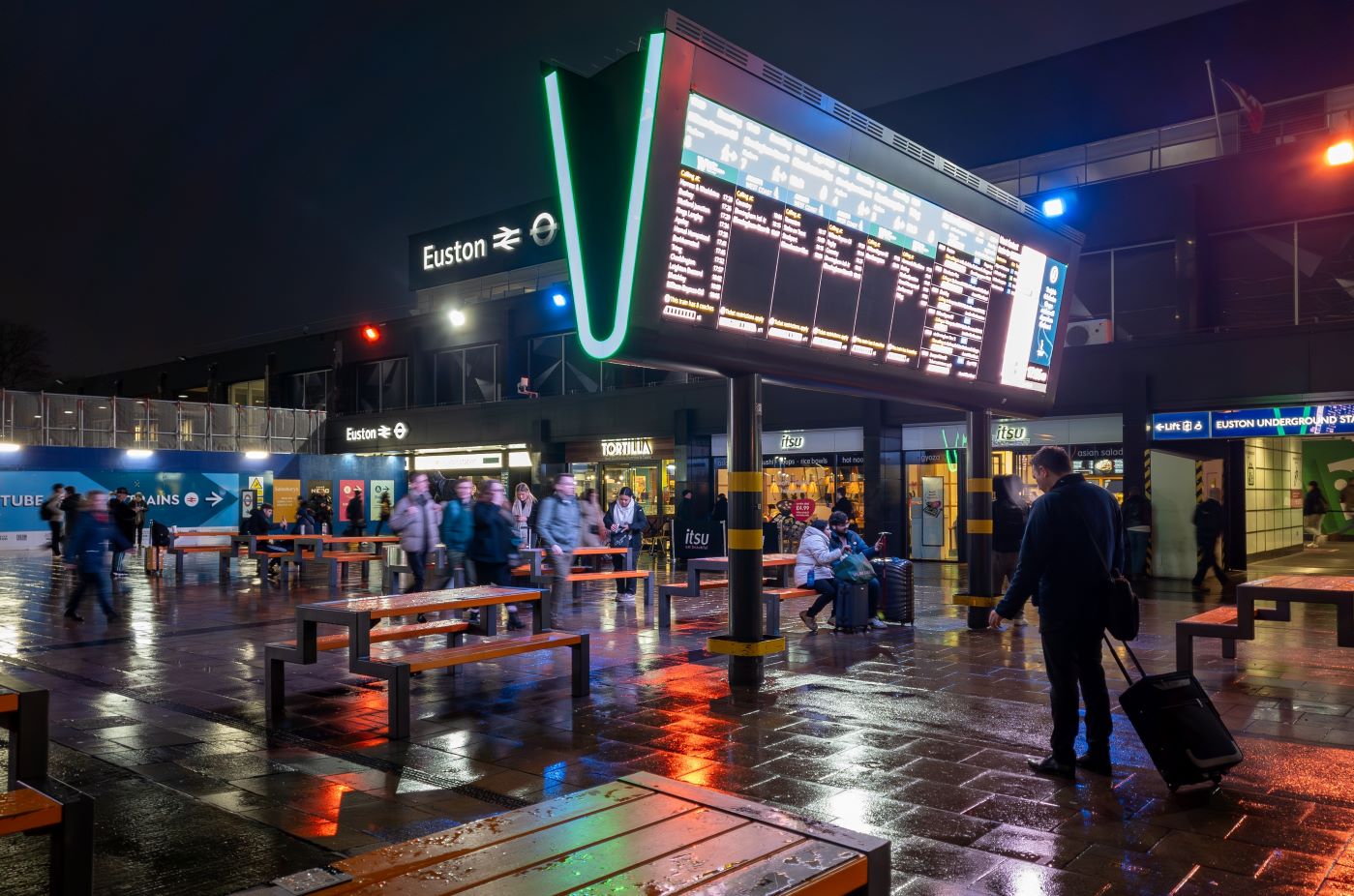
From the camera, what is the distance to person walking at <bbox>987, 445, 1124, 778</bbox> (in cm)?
578

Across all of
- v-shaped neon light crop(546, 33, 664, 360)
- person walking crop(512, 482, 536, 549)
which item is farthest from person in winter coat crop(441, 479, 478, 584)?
person walking crop(512, 482, 536, 549)

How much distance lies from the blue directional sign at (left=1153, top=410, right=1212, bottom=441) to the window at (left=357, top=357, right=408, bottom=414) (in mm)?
25053

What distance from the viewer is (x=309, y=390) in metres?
40.6

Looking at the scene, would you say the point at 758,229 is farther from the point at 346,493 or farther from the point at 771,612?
the point at 346,493

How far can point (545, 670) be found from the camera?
9.37 m

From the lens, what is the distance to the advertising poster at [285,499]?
30078 mm

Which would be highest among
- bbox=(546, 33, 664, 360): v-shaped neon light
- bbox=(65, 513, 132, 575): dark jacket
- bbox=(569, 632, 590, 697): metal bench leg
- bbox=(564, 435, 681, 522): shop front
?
bbox=(546, 33, 664, 360): v-shaped neon light

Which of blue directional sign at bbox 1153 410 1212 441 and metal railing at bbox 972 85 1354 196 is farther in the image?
metal railing at bbox 972 85 1354 196

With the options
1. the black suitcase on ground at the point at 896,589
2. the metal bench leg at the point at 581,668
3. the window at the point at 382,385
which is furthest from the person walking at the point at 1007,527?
the window at the point at 382,385

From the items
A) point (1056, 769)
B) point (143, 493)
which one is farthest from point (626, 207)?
point (143, 493)

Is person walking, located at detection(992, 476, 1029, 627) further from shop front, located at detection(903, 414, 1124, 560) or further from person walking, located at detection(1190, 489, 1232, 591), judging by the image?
shop front, located at detection(903, 414, 1124, 560)

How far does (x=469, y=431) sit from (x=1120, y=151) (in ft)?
67.6

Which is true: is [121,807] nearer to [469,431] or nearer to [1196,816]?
[1196,816]

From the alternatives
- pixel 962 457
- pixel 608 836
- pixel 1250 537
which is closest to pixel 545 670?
pixel 608 836
